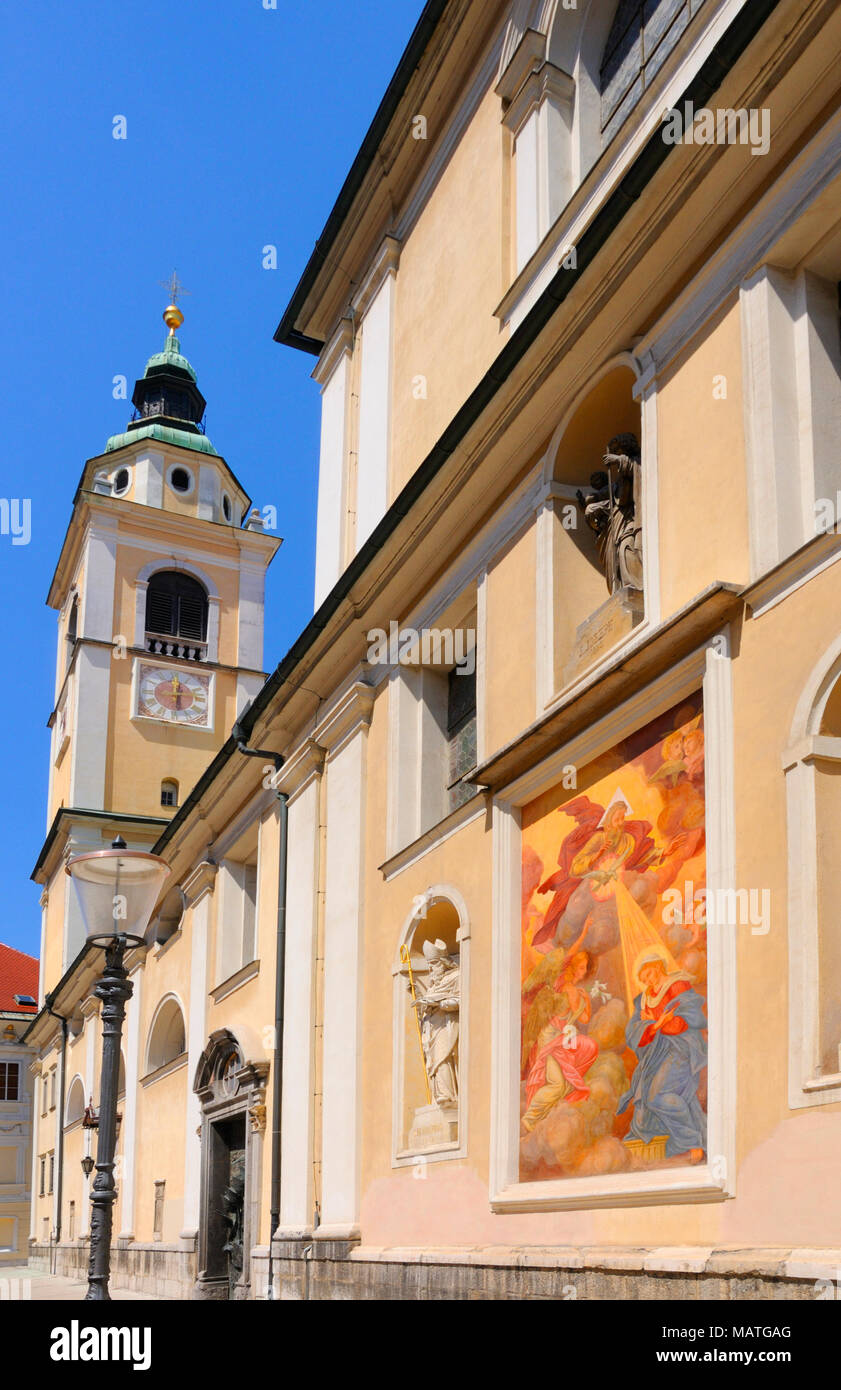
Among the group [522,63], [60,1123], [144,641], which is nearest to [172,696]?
[144,641]

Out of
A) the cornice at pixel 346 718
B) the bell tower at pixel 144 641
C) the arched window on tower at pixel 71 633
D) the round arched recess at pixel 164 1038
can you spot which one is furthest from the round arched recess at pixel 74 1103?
the cornice at pixel 346 718

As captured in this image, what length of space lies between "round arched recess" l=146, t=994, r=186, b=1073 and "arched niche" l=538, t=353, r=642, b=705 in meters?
15.7

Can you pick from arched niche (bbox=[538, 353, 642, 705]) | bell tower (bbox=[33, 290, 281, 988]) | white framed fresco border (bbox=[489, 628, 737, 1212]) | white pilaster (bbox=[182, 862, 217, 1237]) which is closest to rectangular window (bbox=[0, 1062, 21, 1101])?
bell tower (bbox=[33, 290, 281, 988])

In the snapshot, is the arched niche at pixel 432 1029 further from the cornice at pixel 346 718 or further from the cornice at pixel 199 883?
the cornice at pixel 199 883

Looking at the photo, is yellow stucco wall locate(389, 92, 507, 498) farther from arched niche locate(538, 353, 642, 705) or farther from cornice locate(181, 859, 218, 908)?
cornice locate(181, 859, 218, 908)

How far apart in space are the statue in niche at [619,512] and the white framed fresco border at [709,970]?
1293mm

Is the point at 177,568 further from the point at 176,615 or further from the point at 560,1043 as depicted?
the point at 560,1043

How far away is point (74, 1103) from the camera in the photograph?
121ft

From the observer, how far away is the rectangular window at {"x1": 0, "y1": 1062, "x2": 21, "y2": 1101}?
52.7 meters

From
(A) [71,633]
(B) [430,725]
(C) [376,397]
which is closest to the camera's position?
(B) [430,725]

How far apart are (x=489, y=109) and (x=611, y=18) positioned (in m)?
1.72

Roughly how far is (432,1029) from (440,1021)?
0.14 m

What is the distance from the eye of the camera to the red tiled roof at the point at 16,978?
57312mm
